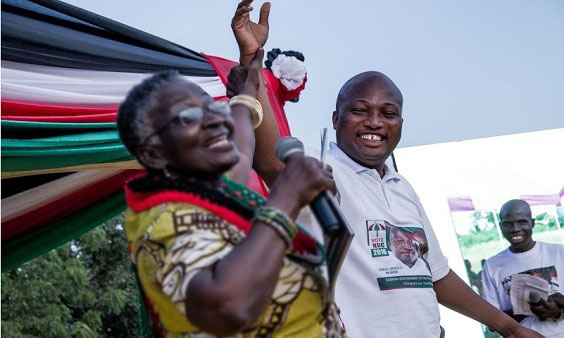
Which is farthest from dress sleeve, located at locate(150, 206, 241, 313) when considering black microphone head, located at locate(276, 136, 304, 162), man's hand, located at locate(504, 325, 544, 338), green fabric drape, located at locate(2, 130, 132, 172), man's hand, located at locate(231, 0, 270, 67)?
man's hand, located at locate(504, 325, 544, 338)

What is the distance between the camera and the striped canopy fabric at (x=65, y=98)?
10.5ft

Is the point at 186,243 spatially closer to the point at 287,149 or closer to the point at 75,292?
the point at 287,149

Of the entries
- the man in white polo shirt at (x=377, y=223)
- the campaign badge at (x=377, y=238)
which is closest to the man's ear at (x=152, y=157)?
the man in white polo shirt at (x=377, y=223)

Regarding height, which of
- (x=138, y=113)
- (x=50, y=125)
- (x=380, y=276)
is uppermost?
(x=50, y=125)

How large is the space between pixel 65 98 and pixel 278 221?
233cm

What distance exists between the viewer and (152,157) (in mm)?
1453

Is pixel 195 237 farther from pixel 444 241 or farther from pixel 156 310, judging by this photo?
pixel 444 241

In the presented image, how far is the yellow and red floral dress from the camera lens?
4.24 ft

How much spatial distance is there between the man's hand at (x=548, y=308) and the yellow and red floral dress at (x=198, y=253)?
3.33 m

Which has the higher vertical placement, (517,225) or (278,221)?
(278,221)

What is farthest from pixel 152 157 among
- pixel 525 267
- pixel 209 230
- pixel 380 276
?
pixel 525 267

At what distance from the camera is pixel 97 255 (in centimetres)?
1432

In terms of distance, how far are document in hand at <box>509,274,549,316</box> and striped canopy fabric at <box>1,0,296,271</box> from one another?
2.20 meters

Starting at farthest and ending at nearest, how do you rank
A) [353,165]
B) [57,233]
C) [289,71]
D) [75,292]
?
[75,292], [57,233], [289,71], [353,165]
